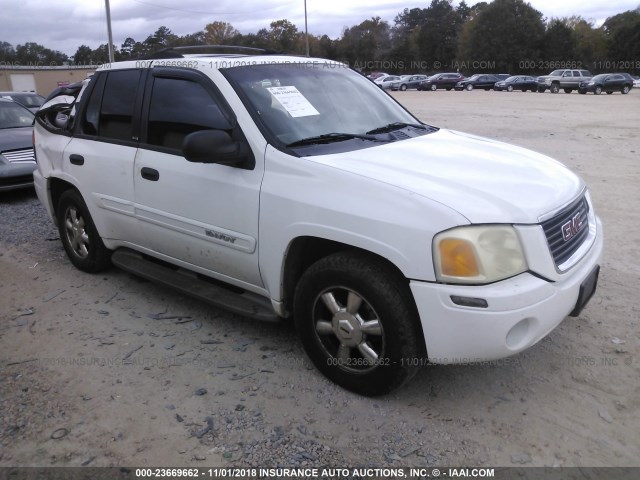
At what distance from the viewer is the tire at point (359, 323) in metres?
2.85

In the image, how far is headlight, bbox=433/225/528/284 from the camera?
264 cm

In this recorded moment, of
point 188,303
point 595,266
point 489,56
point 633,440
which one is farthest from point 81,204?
point 489,56

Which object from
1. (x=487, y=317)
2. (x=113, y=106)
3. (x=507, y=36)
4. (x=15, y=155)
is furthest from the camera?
(x=507, y=36)

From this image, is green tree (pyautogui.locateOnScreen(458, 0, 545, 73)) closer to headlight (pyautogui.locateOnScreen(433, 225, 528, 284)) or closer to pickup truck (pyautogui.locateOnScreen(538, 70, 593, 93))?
pickup truck (pyautogui.locateOnScreen(538, 70, 593, 93))

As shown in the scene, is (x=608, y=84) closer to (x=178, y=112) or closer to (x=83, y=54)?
(x=178, y=112)

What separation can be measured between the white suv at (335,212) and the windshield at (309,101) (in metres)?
0.01

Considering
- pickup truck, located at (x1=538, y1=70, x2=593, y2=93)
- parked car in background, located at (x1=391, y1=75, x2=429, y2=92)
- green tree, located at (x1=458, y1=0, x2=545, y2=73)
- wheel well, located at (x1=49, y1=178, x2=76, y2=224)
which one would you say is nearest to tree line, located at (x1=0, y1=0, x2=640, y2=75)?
green tree, located at (x1=458, y1=0, x2=545, y2=73)

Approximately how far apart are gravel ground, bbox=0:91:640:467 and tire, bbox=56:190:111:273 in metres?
Result: 0.37

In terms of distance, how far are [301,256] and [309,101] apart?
3.56 feet

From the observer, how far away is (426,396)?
10.5 ft

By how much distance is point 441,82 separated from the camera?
51.3 metres

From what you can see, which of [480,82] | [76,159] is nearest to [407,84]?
[480,82]

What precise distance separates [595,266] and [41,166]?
4.78 m

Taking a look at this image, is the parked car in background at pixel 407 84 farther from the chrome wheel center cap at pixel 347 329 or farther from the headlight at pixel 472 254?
the headlight at pixel 472 254
